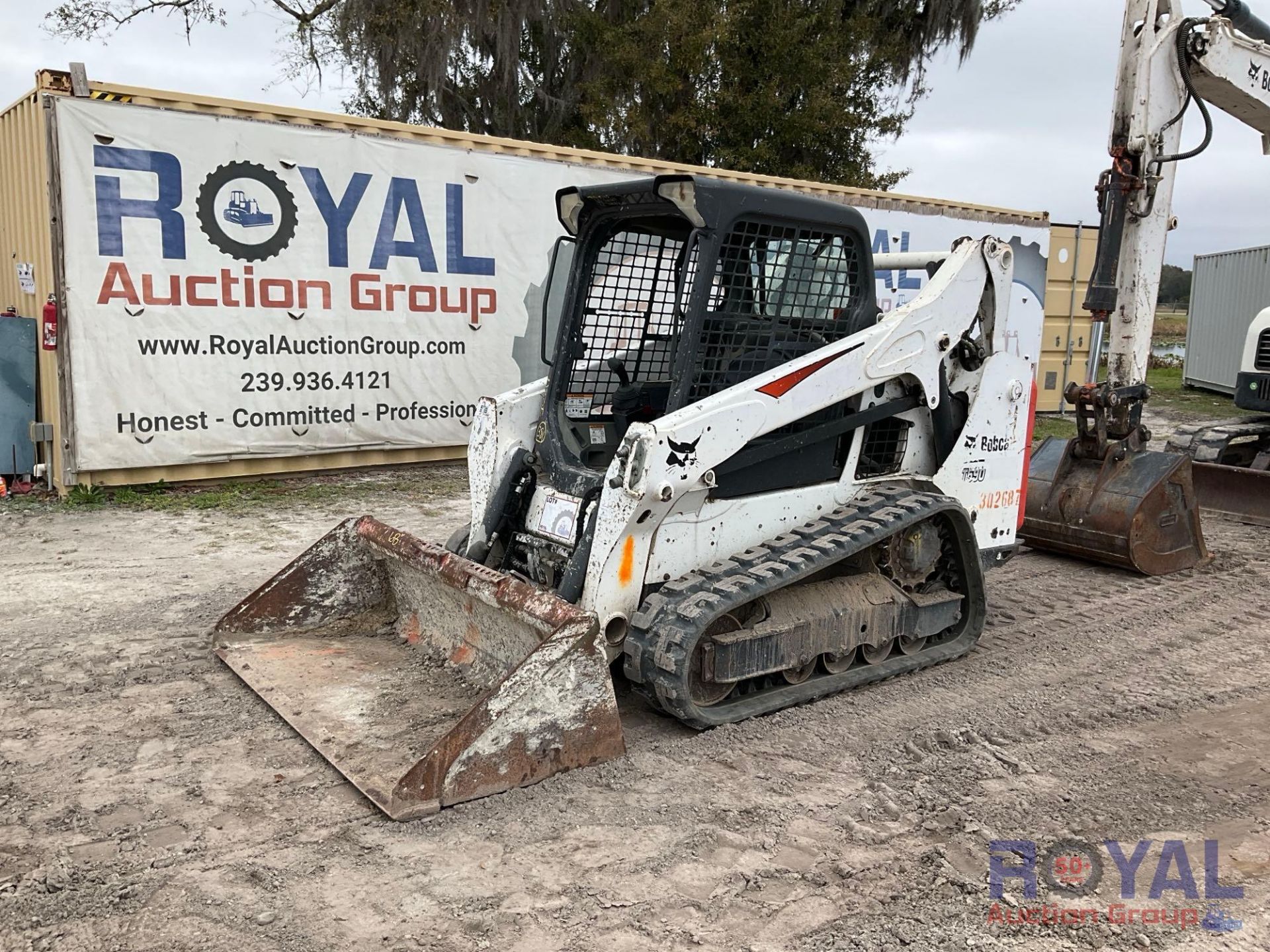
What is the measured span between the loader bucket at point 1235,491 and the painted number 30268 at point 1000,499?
3652 millimetres

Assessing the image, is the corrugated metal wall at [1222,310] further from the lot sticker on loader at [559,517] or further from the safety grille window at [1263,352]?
the lot sticker on loader at [559,517]

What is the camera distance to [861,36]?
18.6m

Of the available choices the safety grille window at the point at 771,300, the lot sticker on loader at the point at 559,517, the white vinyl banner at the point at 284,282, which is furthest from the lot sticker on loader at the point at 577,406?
the white vinyl banner at the point at 284,282

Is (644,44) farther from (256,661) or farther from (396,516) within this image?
(256,661)

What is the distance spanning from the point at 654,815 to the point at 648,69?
Result: 53.1 feet

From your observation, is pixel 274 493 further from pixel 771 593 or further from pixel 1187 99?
pixel 1187 99

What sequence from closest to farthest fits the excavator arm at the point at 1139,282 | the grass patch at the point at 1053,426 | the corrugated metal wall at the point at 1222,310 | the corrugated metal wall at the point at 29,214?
the excavator arm at the point at 1139,282, the corrugated metal wall at the point at 29,214, the grass patch at the point at 1053,426, the corrugated metal wall at the point at 1222,310

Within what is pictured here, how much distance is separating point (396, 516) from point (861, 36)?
47.9 feet

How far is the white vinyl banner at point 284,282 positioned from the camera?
8078 mm

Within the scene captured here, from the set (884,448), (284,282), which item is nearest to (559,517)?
(884,448)

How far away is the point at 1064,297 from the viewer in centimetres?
1594

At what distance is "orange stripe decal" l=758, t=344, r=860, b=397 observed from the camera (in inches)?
163

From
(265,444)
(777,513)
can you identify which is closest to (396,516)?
(265,444)

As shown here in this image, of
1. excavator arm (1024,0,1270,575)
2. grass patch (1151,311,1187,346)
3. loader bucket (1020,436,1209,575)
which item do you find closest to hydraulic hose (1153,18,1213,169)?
excavator arm (1024,0,1270,575)
